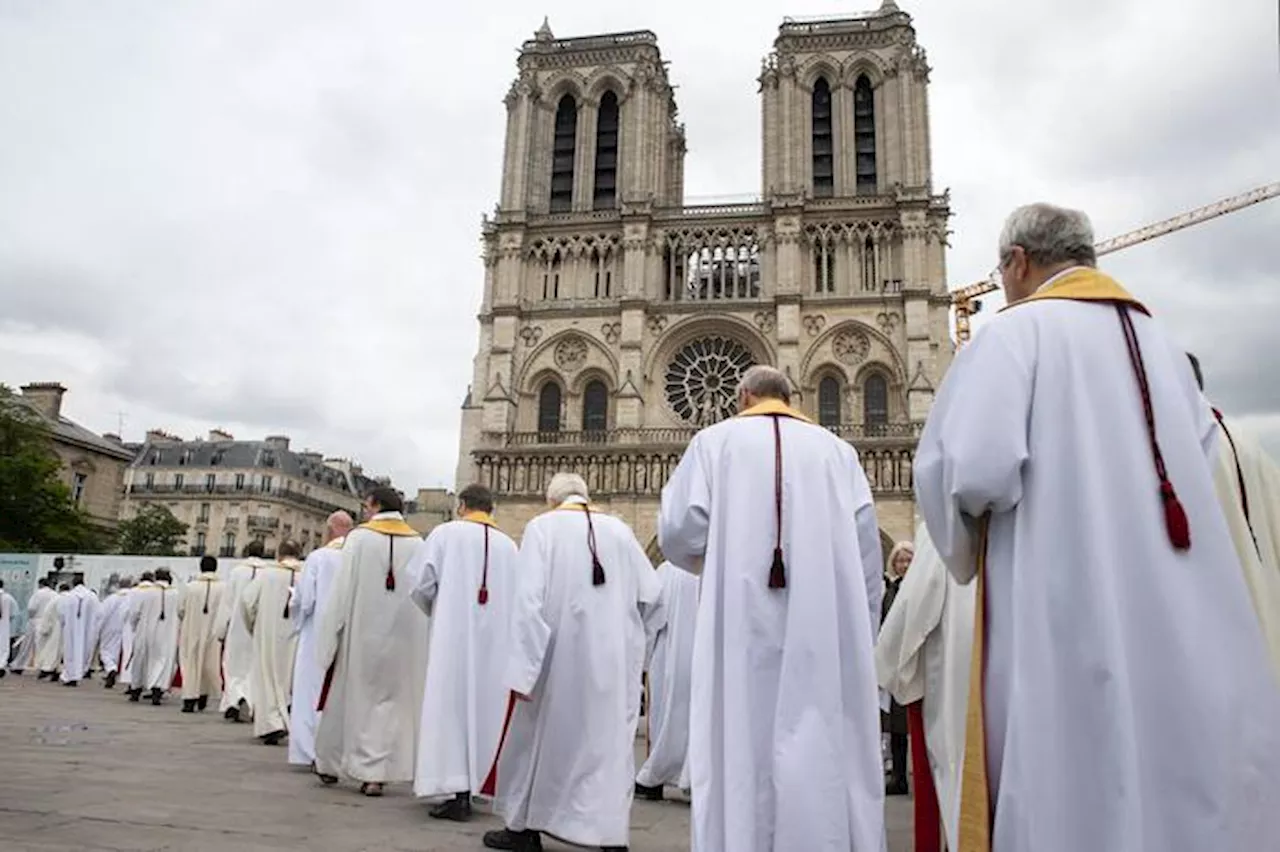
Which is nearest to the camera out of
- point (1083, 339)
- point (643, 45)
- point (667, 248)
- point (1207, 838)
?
point (1207, 838)

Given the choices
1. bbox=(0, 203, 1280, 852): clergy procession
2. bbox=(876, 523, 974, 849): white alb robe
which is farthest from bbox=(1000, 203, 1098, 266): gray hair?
bbox=(876, 523, 974, 849): white alb robe

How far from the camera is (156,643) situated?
1282 cm

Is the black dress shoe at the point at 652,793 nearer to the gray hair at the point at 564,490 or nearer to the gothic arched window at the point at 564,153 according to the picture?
the gray hair at the point at 564,490

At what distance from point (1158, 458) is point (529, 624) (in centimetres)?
331

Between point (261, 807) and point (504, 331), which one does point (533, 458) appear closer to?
point (504, 331)

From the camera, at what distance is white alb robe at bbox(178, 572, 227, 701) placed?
1152cm

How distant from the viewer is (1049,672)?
1.96 m

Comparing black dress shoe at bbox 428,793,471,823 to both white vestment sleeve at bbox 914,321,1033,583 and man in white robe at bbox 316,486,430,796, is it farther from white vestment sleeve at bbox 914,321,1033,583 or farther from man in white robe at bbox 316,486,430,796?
white vestment sleeve at bbox 914,321,1033,583

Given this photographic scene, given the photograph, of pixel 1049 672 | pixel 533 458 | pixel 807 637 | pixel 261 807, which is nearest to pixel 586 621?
pixel 807 637

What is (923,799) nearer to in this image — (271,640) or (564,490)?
(564,490)

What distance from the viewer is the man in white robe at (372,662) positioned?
593cm

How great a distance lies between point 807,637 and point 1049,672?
1.43 m

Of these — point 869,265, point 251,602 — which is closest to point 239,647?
point 251,602

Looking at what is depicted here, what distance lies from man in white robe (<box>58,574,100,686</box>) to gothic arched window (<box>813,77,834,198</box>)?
27223 mm
